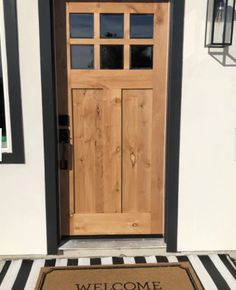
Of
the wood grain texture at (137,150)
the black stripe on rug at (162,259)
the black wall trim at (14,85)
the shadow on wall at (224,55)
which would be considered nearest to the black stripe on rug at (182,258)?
the black stripe on rug at (162,259)

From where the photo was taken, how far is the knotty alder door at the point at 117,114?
9.11ft

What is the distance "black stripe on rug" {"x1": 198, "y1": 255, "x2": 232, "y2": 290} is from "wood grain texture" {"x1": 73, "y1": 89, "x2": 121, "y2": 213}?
2.84 feet

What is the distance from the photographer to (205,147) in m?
2.84

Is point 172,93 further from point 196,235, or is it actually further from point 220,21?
point 196,235

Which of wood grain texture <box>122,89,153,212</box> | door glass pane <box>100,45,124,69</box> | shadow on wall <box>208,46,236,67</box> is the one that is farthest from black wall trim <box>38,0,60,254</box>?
shadow on wall <box>208,46,236,67</box>

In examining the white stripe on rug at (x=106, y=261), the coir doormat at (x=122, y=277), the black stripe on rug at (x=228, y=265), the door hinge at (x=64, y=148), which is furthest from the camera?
the door hinge at (x=64, y=148)

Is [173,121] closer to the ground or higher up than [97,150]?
higher up

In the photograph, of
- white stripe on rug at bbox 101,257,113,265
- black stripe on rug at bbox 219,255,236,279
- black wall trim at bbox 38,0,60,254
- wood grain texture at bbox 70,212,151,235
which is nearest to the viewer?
black wall trim at bbox 38,0,60,254

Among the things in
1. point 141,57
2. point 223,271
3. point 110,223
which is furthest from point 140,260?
point 141,57

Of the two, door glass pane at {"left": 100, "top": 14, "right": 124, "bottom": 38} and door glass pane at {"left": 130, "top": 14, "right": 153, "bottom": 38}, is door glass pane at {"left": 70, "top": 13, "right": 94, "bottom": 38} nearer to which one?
door glass pane at {"left": 100, "top": 14, "right": 124, "bottom": 38}

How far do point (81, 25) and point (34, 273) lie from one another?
2.04 m

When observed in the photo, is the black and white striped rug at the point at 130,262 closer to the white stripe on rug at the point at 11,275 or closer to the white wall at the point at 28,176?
the white stripe on rug at the point at 11,275

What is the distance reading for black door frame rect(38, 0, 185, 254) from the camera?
262 centimetres

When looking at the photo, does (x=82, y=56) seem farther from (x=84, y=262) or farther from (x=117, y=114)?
(x=84, y=262)
